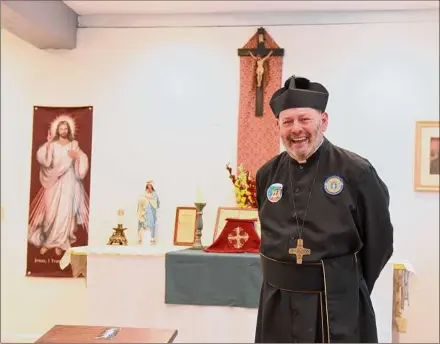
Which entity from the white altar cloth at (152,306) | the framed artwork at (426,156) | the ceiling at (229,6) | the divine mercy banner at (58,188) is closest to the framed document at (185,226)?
the white altar cloth at (152,306)

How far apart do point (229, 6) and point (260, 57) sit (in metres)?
0.52

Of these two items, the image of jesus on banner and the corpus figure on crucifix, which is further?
the image of jesus on banner

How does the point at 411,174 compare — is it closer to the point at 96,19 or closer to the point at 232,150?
the point at 232,150

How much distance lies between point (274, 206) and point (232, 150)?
2717 millimetres

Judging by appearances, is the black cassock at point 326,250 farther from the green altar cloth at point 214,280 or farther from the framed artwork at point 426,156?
the framed artwork at point 426,156

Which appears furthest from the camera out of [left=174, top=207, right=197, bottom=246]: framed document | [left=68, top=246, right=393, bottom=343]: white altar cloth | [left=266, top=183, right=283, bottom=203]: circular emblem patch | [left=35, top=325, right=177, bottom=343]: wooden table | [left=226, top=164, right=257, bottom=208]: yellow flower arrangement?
[left=174, top=207, right=197, bottom=246]: framed document

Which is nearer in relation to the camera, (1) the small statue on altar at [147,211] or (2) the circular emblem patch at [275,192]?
(2) the circular emblem patch at [275,192]

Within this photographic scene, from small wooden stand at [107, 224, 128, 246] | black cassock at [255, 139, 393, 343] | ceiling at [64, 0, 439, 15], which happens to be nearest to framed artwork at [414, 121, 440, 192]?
ceiling at [64, 0, 439, 15]

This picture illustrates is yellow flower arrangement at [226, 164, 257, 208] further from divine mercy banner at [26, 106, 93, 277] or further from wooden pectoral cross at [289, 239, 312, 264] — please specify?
wooden pectoral cross at [289, 239, 312, 264]

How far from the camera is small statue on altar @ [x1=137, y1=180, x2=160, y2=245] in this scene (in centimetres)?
476

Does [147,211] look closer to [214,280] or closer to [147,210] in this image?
[147,210]

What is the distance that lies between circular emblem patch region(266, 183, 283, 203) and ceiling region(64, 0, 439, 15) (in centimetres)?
282

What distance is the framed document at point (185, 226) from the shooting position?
4730 mm

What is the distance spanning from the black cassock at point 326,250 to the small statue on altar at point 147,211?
101 inches
